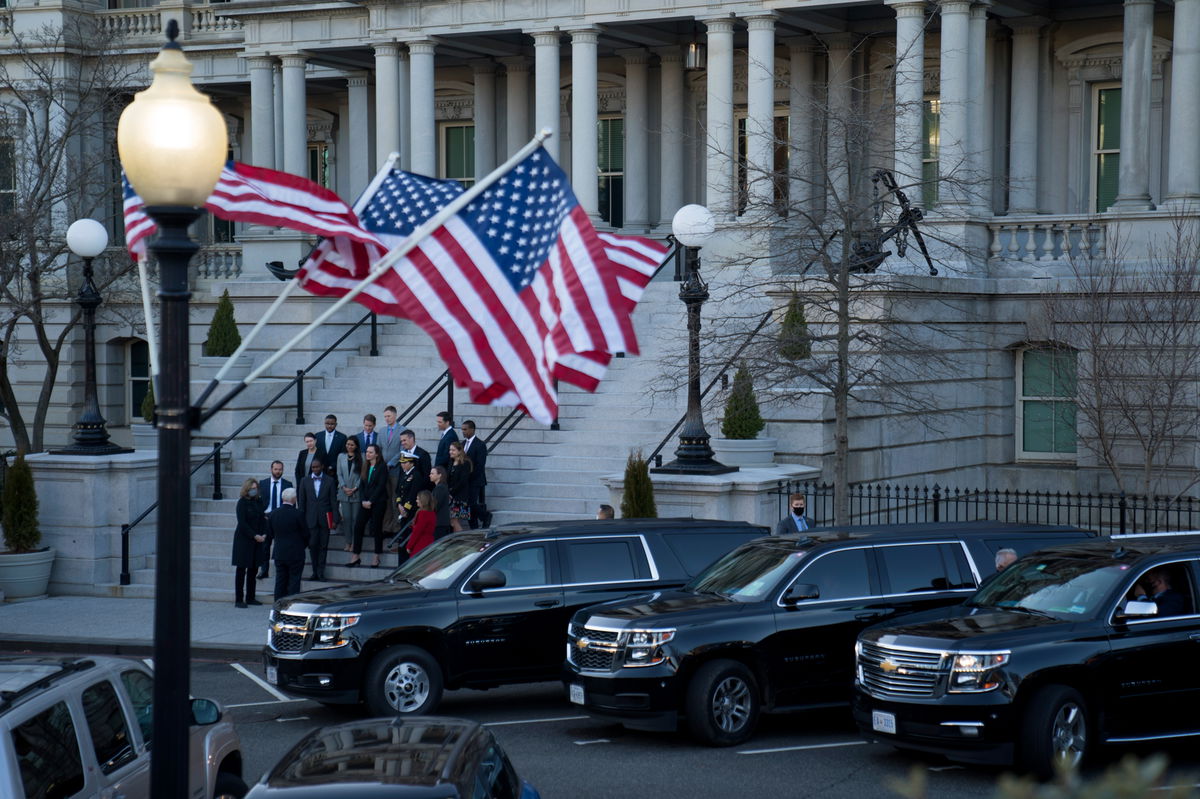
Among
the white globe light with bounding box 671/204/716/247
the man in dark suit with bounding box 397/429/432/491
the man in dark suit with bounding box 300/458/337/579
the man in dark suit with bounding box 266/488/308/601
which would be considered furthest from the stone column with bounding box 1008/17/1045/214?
the man in dark suit with bounding box 266/488/308/601

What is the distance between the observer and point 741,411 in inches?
818

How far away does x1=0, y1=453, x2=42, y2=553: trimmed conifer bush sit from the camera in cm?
2173

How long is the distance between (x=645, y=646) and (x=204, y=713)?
503cm

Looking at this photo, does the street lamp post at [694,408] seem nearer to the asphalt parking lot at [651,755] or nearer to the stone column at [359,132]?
the asphalt parking lot at [651,755]

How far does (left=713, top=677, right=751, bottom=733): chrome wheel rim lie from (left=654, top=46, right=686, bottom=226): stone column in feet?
66.6

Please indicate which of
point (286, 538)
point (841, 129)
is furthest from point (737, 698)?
point (841, 129)

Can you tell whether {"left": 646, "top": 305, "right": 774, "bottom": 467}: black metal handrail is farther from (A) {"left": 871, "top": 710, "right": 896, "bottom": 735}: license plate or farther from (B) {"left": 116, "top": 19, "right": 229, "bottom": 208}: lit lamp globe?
(B) {"left": 116, "top": 19, "right": 229, "bottom": 208}: lit lamp globe

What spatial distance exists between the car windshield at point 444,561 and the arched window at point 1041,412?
14.7m

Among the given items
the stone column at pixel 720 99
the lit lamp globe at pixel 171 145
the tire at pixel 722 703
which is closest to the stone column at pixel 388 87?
the stone column at pixel 720 99

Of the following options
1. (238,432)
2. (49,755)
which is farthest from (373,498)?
(49,755)

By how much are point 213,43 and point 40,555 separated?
18683mm

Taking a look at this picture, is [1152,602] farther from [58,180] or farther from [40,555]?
[58,180]

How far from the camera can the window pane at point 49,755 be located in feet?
22.8

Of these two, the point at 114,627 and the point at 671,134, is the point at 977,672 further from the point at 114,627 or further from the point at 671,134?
the point at 671,134
